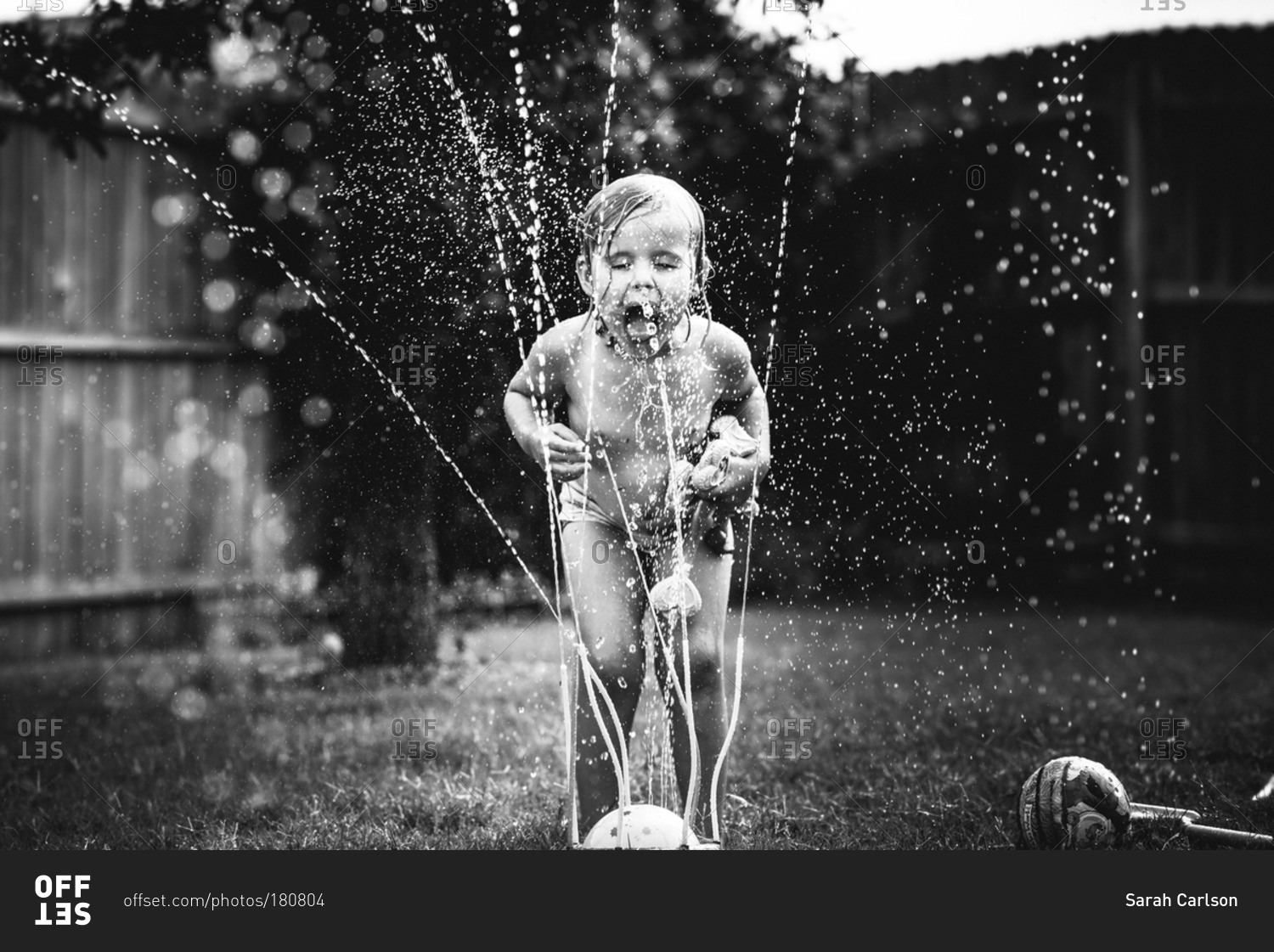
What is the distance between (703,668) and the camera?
2.42 meters

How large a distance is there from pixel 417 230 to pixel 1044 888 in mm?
2790

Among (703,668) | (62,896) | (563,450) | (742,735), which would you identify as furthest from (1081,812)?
(62,896)

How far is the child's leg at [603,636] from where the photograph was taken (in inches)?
93.3

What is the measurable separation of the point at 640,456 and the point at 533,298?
4.25 ft

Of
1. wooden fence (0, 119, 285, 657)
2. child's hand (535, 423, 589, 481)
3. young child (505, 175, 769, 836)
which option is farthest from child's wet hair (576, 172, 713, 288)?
wooden fence (0, 119, 285, 657)

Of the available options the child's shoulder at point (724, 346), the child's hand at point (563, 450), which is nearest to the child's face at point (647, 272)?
the child's shoulder at point (724, 346)

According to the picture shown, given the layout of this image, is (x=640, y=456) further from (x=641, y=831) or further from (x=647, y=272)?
(x=641, y=831)

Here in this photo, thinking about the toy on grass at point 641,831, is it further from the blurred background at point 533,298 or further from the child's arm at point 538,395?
the blurred background at point 533,298

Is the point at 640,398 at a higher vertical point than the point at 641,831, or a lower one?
higher

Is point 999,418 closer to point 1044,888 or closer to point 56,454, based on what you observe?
point 1044,888

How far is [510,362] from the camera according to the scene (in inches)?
143

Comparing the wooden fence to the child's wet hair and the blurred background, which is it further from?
the child's wet hair

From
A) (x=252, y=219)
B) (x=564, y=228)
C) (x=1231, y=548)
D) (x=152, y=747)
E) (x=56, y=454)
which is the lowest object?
(x=152, y=747)

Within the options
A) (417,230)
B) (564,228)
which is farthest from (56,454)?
(564,228)
